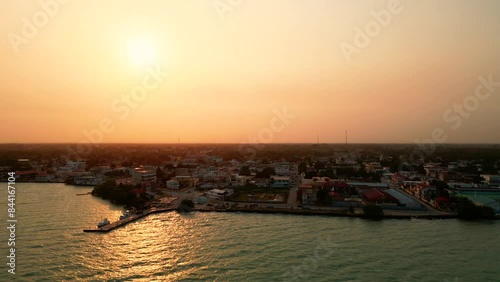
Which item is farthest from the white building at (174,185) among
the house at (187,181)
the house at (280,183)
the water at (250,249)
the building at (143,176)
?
the water at (250,249)

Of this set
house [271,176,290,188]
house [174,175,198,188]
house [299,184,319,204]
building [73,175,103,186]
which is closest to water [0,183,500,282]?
house [299,184,319,204]

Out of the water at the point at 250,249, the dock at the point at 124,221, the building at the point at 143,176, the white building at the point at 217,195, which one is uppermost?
the building at the point at 143,176

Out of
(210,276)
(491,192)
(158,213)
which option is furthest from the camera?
(491,192)

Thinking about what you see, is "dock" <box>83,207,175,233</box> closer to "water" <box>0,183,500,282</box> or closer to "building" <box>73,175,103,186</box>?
"water" <box>0,183,500,282</box>

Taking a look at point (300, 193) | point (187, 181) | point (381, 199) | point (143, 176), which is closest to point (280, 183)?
point (300, 193)

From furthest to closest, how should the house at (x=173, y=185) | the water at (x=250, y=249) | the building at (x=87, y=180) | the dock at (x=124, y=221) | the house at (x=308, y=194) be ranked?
1. the building at (x=87, y=180)
2. the house at (x=173, y=185)
3. the house at (x=308, y=194)
4. the dock at (x=124, y=221)
5. the water at (x=250, y=249)

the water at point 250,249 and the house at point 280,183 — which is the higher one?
the house at point 280,183

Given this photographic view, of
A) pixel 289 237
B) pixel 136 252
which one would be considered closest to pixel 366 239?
pixel 289 237

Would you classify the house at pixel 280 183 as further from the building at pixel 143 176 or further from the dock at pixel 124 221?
the building at pixel 143 176

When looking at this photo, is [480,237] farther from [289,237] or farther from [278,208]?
[278,208]
